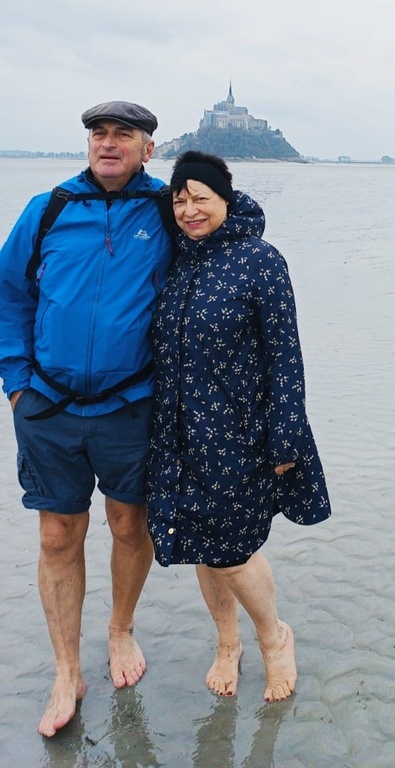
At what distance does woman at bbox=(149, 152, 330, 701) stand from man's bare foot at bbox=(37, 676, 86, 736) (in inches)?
30.1

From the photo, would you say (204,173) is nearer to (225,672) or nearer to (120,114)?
(120,114)

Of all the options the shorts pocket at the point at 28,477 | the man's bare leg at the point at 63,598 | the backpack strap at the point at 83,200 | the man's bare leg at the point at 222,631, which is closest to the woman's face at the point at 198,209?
the backpack strap at the point at 83,200

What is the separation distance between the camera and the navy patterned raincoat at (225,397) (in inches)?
113

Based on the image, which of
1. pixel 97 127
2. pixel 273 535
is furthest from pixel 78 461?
pixel 273 535

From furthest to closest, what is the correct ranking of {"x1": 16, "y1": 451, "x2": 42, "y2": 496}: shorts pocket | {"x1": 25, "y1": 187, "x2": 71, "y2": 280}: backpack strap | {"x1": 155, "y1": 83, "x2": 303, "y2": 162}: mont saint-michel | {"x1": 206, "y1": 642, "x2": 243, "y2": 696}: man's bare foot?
{"x1": 155, "y1": 83, "x2": 303, "y2": 162}: mont saint-michel
{"x1": 206, "y1": 642, "x2": 243, "y2": 696}: man's bare foot
{"x1": 16, "y1": 451, "x2": 42, "y2": 496}: shorts pocket
{"x1": 25, "y1": 187, "x2": 71, "y2": 280}: backpack strap

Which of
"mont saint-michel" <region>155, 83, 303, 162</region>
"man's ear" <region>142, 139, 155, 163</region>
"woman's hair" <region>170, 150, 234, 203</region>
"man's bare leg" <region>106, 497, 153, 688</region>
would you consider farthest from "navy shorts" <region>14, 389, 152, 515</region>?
"mont saint-michel" <region>155, 83, 303, 162</region>

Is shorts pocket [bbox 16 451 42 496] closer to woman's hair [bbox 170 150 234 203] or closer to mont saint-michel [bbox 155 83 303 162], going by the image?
woman's hair [bbox 170 150 234 203]

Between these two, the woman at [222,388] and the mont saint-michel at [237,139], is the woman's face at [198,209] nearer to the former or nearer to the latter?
the woman at [222,388]

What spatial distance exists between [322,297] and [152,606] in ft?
30.2

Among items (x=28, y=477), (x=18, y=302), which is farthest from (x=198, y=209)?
(x=28, y=477)

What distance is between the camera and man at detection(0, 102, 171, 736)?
2.93 meters

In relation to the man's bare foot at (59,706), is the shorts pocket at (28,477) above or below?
above

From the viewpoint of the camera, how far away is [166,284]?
3051 millimetres

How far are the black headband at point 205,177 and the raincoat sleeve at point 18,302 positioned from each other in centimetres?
53
